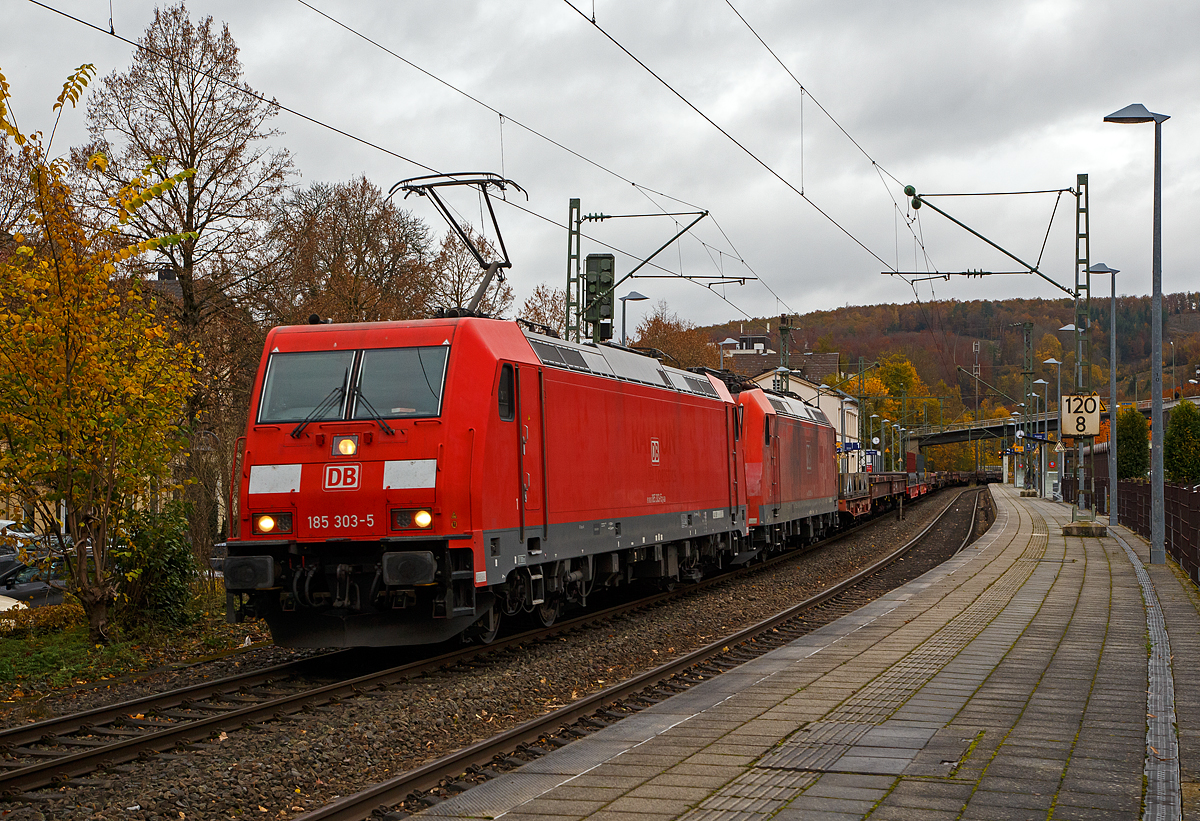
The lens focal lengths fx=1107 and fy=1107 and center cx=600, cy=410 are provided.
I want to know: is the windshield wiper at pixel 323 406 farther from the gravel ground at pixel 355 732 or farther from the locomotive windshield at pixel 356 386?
the gravel ground at pixel 355 732

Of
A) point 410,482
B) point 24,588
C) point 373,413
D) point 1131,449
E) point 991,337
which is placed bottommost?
point 24,588

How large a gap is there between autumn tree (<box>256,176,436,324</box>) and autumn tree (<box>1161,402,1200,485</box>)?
30.4 m

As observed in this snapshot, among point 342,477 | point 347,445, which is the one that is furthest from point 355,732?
point 347,445

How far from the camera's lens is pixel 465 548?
10227 millimetres

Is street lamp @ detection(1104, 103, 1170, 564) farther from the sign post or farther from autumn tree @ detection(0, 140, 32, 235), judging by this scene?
autumn tree @ detection(0, 140, 32, 235)

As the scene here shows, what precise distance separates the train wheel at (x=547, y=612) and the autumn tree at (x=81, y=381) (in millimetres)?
4641

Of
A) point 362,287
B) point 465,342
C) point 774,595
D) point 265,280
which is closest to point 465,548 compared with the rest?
point 465,342

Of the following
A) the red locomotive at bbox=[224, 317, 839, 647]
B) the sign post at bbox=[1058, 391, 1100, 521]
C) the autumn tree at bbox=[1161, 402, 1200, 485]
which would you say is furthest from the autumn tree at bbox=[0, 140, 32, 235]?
the autumn tree at bbox=[1161, 402, 1200, 485]

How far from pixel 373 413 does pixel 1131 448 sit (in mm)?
53145

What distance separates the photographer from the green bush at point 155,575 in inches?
512

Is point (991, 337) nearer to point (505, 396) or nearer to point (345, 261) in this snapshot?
point (345, 261)

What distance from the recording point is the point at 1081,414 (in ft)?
84.1

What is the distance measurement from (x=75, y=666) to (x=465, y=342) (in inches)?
197

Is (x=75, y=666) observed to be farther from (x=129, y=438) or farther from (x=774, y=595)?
(x=774, y=595)
